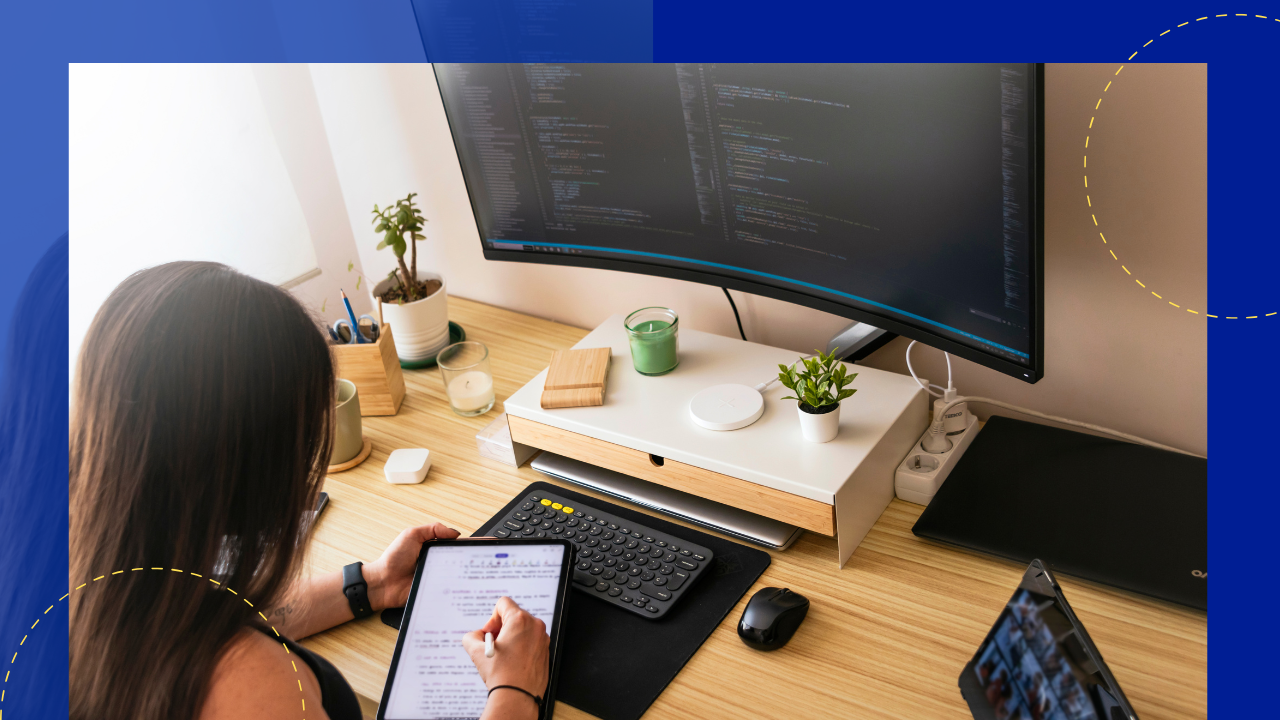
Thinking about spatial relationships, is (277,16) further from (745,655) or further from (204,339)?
(745,655)

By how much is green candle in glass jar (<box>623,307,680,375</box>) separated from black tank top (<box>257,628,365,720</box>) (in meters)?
0.56

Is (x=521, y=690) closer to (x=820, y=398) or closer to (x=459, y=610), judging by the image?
(x=459, y=610)

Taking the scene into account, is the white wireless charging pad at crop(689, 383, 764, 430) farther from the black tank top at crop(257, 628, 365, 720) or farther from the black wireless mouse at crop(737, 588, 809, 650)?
the black tank top at crop(257, 628, 365, 720)

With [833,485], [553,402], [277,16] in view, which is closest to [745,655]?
[833,485]

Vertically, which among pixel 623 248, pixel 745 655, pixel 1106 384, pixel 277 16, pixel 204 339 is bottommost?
pixel 745 655

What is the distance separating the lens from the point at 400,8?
155 centimetres

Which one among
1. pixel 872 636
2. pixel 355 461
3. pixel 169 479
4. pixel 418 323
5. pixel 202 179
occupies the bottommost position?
pixel 872 636

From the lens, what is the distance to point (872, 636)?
3.00 feet

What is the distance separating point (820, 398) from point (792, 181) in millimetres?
267

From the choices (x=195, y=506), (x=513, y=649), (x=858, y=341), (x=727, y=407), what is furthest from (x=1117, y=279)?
(x=195, y=506)

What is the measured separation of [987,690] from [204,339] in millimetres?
793

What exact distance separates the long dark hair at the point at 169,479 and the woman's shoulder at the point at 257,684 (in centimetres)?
1

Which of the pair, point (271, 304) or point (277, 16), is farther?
point (277, 16)

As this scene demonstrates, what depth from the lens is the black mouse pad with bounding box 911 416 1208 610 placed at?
0.92 meters
